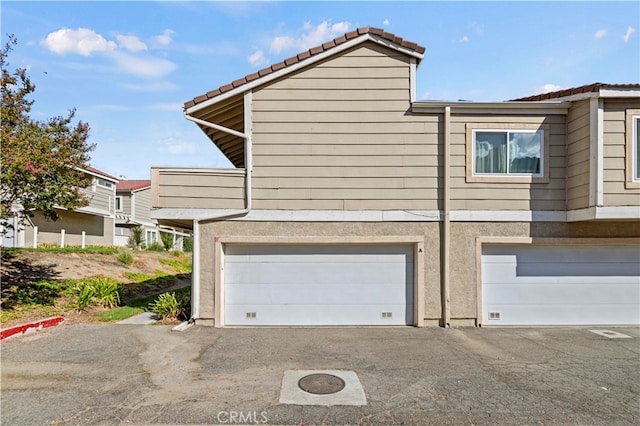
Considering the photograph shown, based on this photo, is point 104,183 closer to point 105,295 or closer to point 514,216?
point 105,295

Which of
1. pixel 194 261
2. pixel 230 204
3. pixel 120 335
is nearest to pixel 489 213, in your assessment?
pixel 230 204

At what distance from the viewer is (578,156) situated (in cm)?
746

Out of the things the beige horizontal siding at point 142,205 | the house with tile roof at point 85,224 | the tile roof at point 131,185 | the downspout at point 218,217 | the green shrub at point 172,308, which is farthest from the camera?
the beige horizontal siding at point 142,205

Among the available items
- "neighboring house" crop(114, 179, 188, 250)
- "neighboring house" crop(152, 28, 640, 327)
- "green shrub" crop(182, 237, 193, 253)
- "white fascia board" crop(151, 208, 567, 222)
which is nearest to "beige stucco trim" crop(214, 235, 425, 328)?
"neighboring house" crop(152, 28, 640, 327)

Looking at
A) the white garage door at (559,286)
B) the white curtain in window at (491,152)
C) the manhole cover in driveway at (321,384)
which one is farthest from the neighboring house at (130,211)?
the manhole cover in driveway at (321,384)

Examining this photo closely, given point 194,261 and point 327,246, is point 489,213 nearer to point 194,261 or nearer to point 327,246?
point 327,246

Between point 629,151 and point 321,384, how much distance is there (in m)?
7.55

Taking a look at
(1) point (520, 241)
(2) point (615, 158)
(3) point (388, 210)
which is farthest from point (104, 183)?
(2) point (615, 158)

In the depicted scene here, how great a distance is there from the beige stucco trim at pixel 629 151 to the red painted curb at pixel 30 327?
12.2 meters

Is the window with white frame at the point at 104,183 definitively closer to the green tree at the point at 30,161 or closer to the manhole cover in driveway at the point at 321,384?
the green tree at the point at 30,161

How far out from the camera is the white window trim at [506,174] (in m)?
7.77

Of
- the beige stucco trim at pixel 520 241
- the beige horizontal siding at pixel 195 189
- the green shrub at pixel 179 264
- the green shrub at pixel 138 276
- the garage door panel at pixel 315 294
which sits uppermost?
the beige horizontal siding at pixel 195 189

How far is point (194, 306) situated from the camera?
759 cm

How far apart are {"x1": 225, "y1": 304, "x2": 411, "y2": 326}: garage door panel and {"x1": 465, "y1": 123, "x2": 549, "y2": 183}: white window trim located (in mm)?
3388
